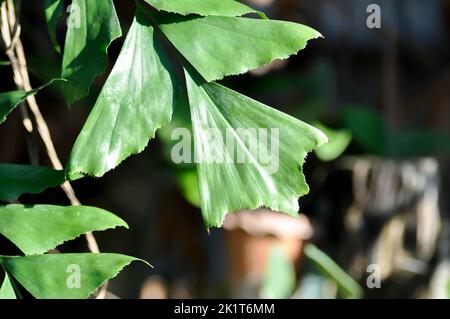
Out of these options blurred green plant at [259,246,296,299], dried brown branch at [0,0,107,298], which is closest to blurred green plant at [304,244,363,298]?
blurred green plant at [259,246,296,299]

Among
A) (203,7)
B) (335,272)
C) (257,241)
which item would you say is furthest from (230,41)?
(257,241)

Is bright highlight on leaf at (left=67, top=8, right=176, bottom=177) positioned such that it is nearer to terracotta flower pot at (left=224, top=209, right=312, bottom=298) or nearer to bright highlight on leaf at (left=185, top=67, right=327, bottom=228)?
bright highlight on leaf at (left=185, top=67, right=327, bottom=228)

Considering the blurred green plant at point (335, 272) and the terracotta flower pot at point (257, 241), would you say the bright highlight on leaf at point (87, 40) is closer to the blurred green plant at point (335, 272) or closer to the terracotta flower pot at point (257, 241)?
the blurred green plant at point (335, 272)

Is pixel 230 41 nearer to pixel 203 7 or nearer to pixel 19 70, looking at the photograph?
pixel 203 7

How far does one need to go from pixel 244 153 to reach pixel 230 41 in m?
0.10

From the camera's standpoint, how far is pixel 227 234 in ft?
6.23

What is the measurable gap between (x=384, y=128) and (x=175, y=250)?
2.33 feet

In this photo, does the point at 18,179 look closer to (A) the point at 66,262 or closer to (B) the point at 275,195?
(A) the point at 66,262

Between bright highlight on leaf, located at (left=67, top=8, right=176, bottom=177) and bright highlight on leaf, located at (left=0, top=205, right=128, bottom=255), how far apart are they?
0.09m

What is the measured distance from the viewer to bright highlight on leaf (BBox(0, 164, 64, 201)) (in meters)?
0.74

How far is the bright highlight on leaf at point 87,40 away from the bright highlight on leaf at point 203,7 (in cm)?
4
